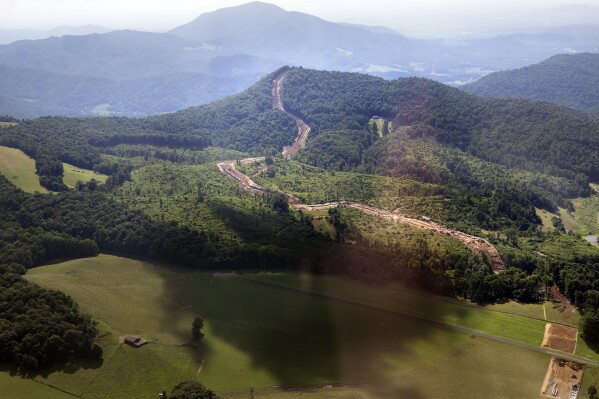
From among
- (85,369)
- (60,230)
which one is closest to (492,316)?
(85,369)

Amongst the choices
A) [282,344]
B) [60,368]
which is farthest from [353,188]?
[60,368]

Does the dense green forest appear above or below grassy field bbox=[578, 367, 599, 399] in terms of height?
below

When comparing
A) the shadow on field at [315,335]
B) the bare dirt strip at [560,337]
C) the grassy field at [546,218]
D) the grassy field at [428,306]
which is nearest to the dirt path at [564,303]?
the bare dirt strip at [560,337]

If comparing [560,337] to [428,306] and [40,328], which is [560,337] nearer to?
[428,306]

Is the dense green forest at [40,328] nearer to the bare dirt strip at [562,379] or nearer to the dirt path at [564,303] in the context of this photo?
the bare dirt strip at [562,379]

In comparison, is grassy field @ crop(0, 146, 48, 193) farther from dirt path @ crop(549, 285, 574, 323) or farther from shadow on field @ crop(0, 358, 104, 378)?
dirt path @ crop(549, 285, 574, 323)

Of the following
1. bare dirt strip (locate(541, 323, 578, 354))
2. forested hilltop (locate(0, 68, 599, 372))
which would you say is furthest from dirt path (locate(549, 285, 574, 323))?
bare dirt strip (locate(541, 323, 578, 354))
